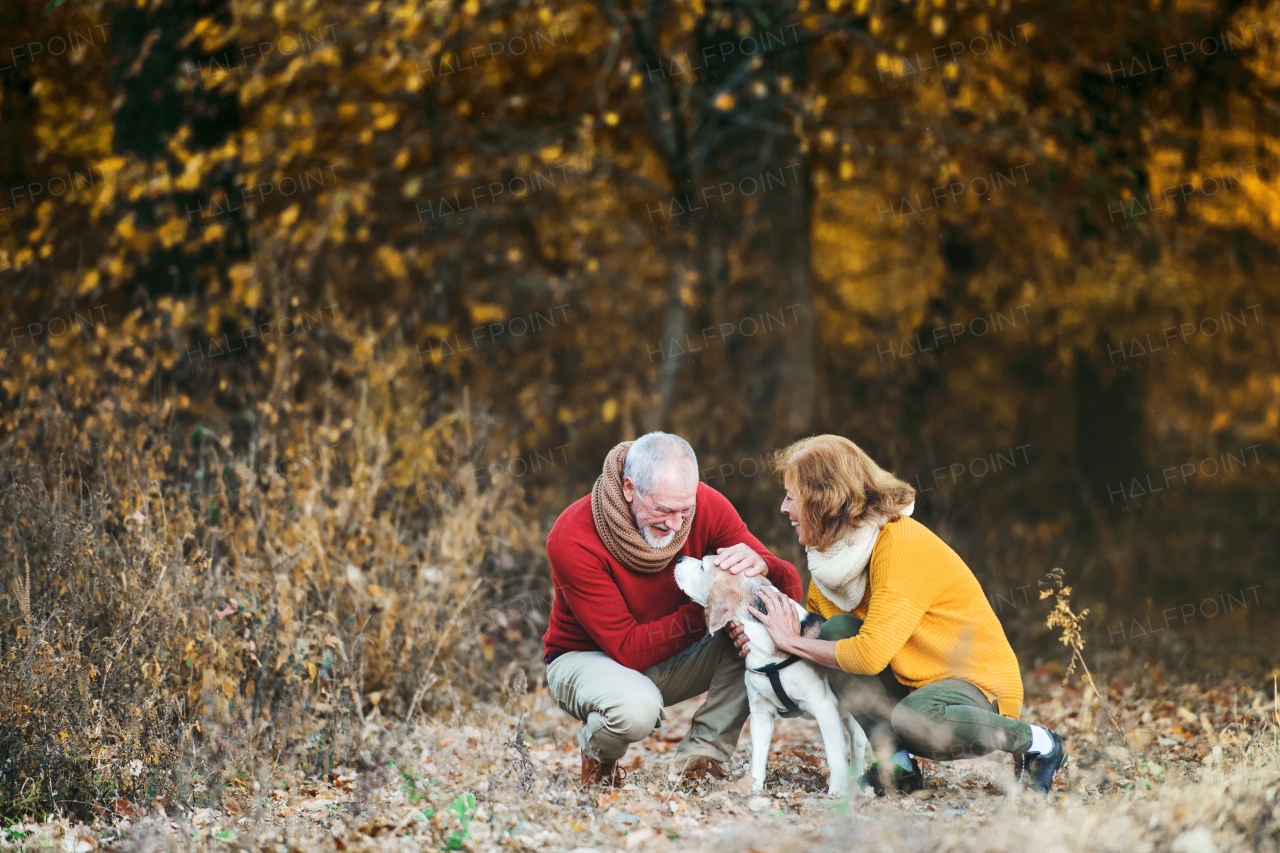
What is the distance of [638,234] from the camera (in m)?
10.5

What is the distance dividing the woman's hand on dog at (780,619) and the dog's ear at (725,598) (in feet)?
0.19

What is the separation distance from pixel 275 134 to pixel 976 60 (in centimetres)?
617

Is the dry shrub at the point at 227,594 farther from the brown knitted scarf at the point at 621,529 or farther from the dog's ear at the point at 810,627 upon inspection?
the dog's ear at the point at 810,627

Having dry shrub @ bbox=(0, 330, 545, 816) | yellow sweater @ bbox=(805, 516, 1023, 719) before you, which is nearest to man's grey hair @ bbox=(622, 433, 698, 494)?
yellow sweater @ bbox=(805, 516, 1023, 719)

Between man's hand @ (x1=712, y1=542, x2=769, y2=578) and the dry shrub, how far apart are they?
5.35 feet

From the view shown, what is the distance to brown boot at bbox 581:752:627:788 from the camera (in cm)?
440

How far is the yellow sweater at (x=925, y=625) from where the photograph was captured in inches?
153

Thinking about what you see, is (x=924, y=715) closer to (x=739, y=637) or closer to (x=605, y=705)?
(x=739, y=637)

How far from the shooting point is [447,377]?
9.02 m

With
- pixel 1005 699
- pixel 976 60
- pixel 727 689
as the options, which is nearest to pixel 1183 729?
pixel 1005 699

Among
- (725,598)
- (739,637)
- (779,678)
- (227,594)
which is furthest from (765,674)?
(227,594)

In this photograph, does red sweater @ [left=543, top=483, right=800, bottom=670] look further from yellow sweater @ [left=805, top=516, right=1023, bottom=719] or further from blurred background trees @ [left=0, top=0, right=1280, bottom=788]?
blurred background trees @ [left=0, top=0, right=1280, bottom=788]

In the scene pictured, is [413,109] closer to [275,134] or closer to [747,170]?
[275,134]

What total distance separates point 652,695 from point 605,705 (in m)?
0.19
